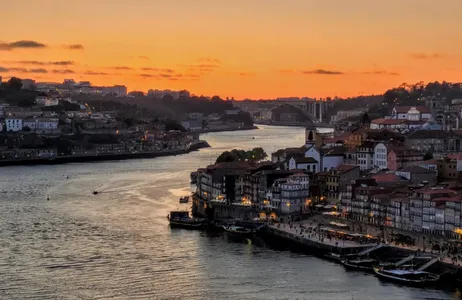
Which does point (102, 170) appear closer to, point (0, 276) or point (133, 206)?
point (133, 206)

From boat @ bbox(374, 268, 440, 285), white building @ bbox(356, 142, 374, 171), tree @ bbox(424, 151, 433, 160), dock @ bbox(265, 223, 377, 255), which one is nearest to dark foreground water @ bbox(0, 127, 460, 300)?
boat @ bbox(374, 268, 440, 285)

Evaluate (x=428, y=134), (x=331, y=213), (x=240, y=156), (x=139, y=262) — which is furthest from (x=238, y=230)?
(x=240, y=156)

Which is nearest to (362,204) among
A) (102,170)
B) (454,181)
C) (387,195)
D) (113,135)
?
(387,195)

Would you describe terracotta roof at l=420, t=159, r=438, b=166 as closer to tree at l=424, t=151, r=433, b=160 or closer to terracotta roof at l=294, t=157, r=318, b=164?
tree at l=424, t=151, r=433, b=160

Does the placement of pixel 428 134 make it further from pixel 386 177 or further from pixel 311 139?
pixel 386 177

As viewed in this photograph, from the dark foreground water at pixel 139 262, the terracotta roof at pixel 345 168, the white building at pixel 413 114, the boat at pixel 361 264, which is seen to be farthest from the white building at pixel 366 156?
the white building at pixel 413 114

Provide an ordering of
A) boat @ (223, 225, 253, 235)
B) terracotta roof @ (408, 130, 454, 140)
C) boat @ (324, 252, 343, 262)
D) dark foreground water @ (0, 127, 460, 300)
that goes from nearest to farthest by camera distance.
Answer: dark foreground water @ (0, 127, 460, 300) → boat @ (324, 252, 343, 262) → boat @ (223, 225, 253, 235) → terracotta roof @ (408, 130, 454, 140)

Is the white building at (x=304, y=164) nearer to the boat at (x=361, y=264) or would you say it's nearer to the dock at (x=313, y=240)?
the dock at (x=313, y=240)

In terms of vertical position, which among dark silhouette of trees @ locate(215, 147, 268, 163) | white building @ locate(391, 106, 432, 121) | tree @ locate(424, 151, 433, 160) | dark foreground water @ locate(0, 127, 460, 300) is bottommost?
dark foreground water @ locate(0, 127, 460, 300)
